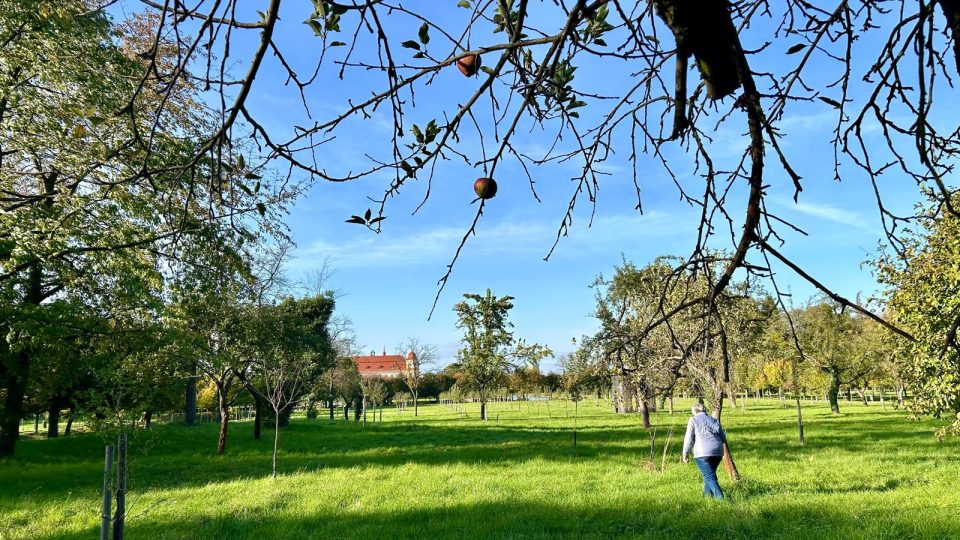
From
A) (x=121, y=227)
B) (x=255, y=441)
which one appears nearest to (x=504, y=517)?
(x=121, y=227)

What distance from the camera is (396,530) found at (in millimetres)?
6434

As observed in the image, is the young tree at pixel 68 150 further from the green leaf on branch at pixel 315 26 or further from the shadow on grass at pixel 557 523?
the green leaf on branch at pixel 315 26

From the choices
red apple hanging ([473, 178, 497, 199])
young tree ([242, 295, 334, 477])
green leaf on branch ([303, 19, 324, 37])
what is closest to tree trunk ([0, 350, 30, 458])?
young tree ([242, 295, 334, 477])

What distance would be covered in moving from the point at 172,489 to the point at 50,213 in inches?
216

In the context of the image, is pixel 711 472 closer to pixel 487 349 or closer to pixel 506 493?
pixel 506 493

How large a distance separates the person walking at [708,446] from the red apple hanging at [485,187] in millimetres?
7154

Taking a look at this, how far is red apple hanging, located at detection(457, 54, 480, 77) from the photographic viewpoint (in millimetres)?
1561

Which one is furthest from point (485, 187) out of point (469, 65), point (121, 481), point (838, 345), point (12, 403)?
point (838, 345)

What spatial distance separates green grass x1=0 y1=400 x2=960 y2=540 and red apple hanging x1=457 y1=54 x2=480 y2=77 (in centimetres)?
587

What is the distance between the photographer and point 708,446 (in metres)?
7.39

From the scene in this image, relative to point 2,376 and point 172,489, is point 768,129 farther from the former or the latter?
point 2,376

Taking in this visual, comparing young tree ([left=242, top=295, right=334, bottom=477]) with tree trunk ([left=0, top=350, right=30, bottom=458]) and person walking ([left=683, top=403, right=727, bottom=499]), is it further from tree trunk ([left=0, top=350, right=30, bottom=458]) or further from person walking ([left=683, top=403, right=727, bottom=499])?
person walking ([left=683, top=403, right=727, bottom=499])

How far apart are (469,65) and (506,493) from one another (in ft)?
26.8

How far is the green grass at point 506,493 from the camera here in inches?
251
